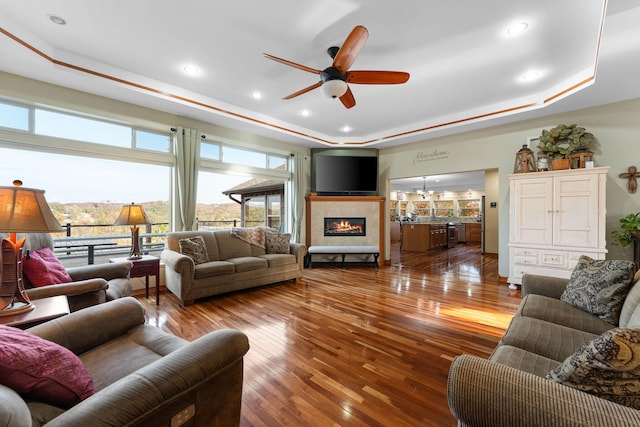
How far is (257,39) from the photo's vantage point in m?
2.71

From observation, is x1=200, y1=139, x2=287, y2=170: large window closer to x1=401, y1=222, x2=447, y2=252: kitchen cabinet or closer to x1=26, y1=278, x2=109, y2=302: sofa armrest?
x1=26, y1=278, x2=109, y2=302: sofa armrest

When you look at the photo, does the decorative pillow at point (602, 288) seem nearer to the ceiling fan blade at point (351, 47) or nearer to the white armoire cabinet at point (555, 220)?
the white armoire cabinet at point (555, 220)

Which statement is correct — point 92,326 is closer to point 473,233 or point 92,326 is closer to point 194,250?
point 194,250

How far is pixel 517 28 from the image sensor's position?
2504 mm

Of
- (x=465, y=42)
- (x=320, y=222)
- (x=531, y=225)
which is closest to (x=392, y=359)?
(x=465, y=42)

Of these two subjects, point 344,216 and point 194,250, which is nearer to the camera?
point 194,250

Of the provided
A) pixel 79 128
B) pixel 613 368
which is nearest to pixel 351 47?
pixel 613 368

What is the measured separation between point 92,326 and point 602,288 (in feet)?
10.6

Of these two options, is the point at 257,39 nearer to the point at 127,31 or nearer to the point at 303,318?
the point at 127,31

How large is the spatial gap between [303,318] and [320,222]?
11.0ft

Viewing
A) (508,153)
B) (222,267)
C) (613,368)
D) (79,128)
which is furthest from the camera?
(508,153)

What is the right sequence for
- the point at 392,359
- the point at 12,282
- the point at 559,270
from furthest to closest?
the point at 559,270 → the point at 392,359 → the point at 12,282

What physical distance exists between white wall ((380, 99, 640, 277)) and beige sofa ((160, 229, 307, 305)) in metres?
3.16

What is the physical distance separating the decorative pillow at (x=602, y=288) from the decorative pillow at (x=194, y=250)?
4.04 meters
